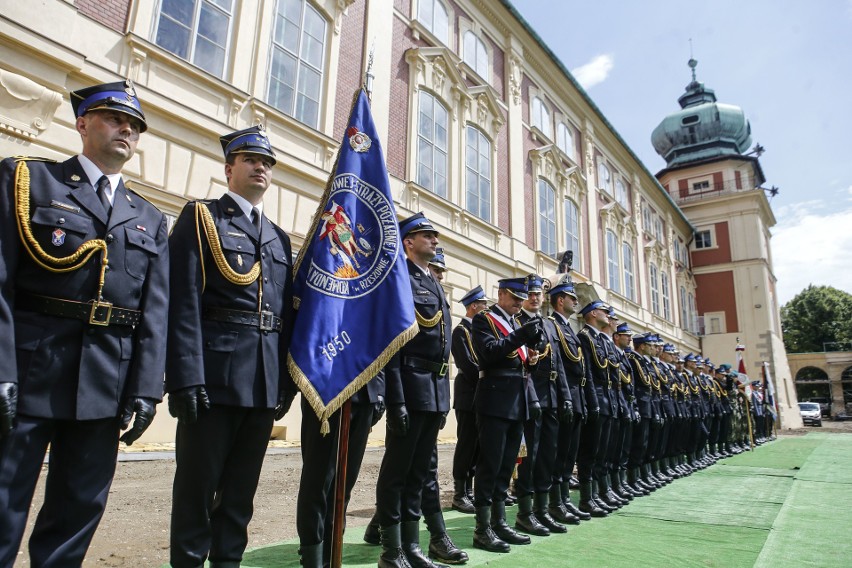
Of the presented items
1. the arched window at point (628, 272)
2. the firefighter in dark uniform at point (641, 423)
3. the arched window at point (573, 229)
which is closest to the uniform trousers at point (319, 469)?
the firefighter in dark uniform at point (641, 423)

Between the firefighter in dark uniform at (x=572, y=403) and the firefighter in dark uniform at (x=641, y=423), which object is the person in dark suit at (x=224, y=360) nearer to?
the firefighter in dark uniform at (x=572, y=403)

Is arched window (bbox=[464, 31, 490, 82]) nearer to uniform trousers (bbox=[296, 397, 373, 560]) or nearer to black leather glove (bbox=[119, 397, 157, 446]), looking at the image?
uniform trousers (bbox=[296, 397, 373, 560])

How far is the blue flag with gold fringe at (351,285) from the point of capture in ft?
9.66

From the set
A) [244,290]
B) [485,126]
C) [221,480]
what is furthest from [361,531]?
[485,126]

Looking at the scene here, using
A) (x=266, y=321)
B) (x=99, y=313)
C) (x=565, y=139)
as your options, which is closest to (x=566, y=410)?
(x=266, y=321)

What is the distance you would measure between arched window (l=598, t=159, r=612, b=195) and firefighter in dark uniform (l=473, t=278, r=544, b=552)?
19494 millimetres

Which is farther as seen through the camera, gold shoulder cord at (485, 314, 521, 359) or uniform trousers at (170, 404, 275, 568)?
gold shoulder cord at (485, 314, 521, 359)

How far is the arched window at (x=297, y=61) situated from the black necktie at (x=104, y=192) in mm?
7458

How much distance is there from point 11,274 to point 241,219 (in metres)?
1.04

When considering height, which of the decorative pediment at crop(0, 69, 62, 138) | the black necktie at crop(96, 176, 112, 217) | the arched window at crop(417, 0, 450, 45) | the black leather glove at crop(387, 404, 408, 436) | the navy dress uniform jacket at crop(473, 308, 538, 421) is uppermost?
the arched window at crop(417, 0, 450, 45)

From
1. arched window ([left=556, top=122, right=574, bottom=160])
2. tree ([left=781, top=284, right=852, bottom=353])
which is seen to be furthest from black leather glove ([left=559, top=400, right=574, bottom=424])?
tree ([left=781, top=284, right=852, bottom=353])

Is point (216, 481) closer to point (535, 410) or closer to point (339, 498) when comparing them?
point (339, 498)

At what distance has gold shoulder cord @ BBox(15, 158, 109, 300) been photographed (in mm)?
2029

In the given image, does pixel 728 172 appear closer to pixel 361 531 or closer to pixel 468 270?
pixel 468 270
